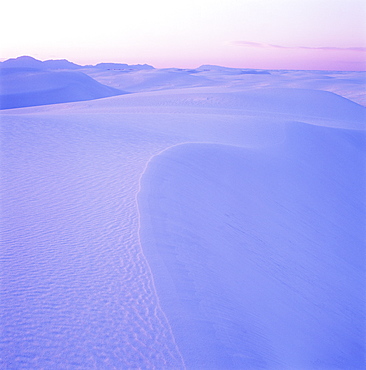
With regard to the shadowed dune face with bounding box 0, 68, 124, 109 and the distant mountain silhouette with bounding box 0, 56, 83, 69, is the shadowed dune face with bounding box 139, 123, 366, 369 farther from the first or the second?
the distant mountain silhouette with bounding box 0, 56, 83, 69

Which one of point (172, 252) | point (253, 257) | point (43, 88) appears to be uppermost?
point (43, 88)

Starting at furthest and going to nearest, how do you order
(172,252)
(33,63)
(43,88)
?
(33,63) → (43,88) → (172,252)

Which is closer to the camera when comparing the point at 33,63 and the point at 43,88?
the point at 43,88

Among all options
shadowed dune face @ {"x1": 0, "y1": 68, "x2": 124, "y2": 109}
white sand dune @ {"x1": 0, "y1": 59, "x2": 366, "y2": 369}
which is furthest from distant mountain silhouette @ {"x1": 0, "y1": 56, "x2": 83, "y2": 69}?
white sand dune @ {"x1": 0, "y1": 59, "x2": 366, "y2": 369}

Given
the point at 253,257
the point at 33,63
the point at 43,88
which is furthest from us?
the point at 33,63

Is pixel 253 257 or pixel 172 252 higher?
pixel 172 252

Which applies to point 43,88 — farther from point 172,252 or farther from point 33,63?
point 33,63

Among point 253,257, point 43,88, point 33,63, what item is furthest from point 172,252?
point 33,63
